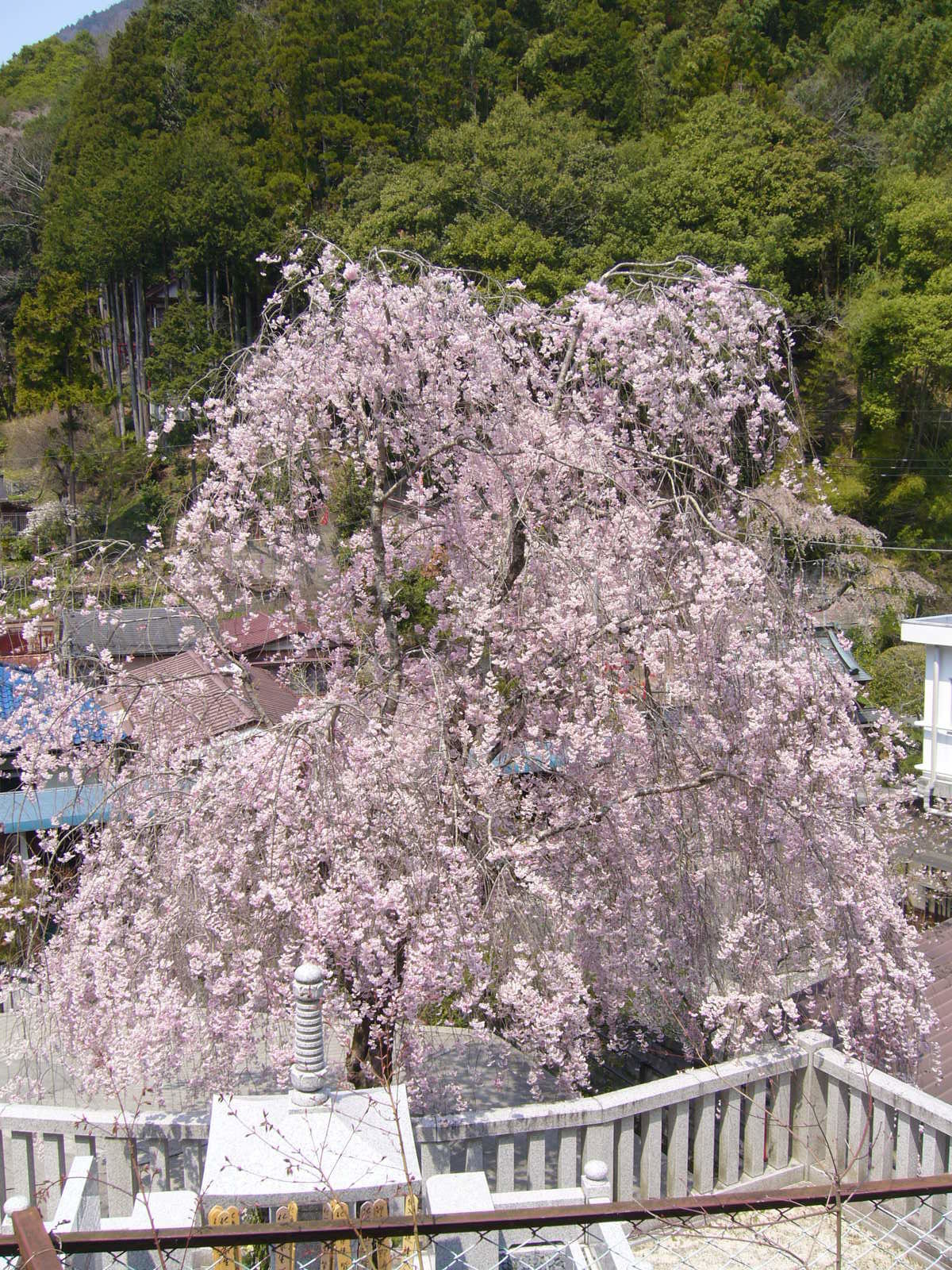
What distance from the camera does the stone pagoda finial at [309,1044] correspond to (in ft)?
10.6

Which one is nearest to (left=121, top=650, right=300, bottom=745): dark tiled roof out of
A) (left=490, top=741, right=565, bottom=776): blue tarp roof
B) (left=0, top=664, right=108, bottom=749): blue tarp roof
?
(left=0, top=664, right=108, bottom=749): blue tarp roof

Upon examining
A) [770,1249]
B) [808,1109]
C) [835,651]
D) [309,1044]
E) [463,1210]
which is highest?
[835,651]

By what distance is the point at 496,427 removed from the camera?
503 cm

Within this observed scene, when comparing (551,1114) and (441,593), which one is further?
(441,593)

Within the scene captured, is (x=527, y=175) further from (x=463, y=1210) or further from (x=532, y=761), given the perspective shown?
(x=463, y=1210)

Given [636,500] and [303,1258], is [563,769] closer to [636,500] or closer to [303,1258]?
[636,500]

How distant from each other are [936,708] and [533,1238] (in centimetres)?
1211

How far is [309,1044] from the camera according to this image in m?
3.30

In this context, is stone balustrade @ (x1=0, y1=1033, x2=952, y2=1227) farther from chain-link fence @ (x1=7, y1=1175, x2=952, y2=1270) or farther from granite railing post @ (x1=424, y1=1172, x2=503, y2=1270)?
granite railing post @ (x1=424, y1=1172, x2=503, y2=1270)

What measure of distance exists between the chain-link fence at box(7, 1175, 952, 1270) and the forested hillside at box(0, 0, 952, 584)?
1528 cm

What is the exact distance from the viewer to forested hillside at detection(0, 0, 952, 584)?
20.4 m

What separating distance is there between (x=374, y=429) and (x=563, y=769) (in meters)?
1.82

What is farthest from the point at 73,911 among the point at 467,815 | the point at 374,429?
the point at 374,429

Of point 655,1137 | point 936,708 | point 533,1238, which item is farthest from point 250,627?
point 936,708
